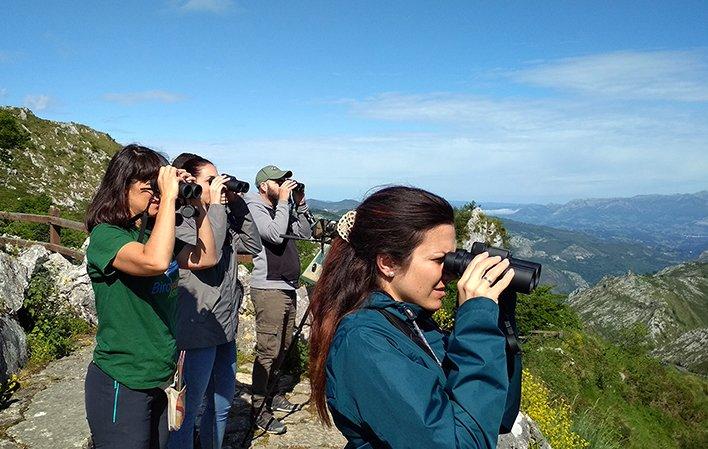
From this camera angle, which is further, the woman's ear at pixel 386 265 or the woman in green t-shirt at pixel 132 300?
the woman in green t-shirt at pixel 132 300

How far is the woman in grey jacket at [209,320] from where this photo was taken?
3182 millimetres

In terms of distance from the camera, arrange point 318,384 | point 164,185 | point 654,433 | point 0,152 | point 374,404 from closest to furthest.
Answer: point 374,404, point 318,384, point 164,185, point 654,433, point 0,152

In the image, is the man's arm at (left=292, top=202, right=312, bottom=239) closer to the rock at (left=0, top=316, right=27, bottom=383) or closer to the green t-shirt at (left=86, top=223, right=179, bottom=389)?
the green t-shirt at (left=86, top=223, right=179, bottom=389)

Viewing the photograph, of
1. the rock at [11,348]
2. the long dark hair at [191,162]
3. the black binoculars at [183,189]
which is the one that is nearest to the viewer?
the black binoculars at [183,189]

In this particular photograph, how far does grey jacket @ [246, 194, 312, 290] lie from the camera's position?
4340mm

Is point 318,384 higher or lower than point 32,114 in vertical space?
lower

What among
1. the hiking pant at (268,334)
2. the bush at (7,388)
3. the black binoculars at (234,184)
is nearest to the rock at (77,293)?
the bush at (7,388)

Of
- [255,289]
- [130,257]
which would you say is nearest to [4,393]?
[255,289]

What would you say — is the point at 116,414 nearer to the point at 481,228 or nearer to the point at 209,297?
the point at 209,297

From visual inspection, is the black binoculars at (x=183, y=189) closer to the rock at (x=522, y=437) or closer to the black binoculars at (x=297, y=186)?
the black binoculars at (x=297, y=186)

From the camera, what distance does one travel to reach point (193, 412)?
3188 mm

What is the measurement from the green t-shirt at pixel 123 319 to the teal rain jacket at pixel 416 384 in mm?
1265

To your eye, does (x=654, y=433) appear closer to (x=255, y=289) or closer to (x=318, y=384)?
(x=255, y=289)

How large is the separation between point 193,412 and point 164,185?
61.8 inches
